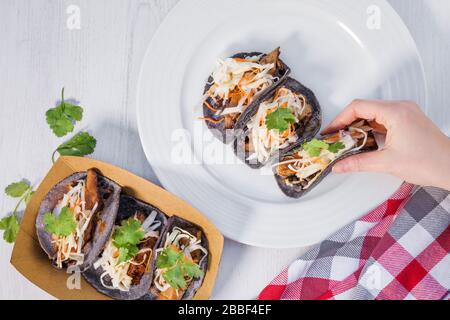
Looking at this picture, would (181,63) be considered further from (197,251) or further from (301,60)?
(197,251)

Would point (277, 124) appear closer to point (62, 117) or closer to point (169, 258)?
point (169, 258)

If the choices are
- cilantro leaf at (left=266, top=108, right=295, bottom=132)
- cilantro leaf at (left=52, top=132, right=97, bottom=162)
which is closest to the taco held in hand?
cilantro leaf at (left=52, top=132, right=97, bottom=162)

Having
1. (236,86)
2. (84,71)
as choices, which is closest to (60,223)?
(84,71)

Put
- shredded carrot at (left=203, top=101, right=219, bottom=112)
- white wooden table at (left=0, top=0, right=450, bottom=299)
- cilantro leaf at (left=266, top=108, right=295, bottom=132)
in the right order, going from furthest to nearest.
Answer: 1. white wooden table at (left=0, top=0, right=450, bottom=299)
2. shredded carrot at (left=203, top=101, right=219, bottom=112)
3. cilantro leaf at (left=266, top=108, right=295, bottom=132)

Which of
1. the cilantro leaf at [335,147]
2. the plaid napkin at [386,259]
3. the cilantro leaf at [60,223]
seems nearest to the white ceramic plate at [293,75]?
the plaid napkin at [386,259]

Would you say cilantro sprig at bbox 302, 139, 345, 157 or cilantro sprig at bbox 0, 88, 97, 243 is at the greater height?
cilantro sprig at bbox 302, 139, 345, 157

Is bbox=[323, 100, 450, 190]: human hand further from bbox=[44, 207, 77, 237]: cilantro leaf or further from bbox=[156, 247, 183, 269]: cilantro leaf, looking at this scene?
bbox=[44, 207, 77, 237]: cilantro leaf

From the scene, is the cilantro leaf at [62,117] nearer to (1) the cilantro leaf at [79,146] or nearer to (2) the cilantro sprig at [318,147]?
(1) the cilantro leaf at [79,146]
